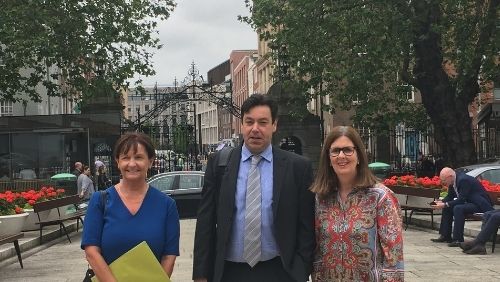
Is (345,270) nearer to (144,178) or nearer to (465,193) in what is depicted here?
(144,178)

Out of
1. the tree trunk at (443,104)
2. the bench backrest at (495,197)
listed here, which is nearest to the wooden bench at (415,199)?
the bench backrest at (495,197)

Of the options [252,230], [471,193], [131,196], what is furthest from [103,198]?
[471,193]

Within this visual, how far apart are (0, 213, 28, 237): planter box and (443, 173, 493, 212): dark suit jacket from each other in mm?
8142

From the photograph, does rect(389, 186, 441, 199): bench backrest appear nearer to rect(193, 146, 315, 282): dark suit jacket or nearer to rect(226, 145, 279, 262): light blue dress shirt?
rect(193, 146, 315, 282): dark suit jacket

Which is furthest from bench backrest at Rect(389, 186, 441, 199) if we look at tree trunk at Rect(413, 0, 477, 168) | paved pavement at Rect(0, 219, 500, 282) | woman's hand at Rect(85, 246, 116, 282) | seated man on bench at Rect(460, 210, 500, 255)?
woman's hand at Rect(85, 246, 116, 282)

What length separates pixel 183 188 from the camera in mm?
20594

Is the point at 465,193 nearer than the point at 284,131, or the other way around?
the point at 465,193

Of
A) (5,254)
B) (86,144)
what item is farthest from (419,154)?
(5,254)

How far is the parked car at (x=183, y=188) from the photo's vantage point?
20.3 metres

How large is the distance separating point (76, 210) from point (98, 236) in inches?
636

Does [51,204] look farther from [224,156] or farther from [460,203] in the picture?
[224,156]

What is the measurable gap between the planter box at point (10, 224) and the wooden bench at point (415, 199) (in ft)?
29.6

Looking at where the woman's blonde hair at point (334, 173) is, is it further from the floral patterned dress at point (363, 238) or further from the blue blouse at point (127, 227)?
the blue blouse at point (127, 227)

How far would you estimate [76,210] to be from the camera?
1962 cm
